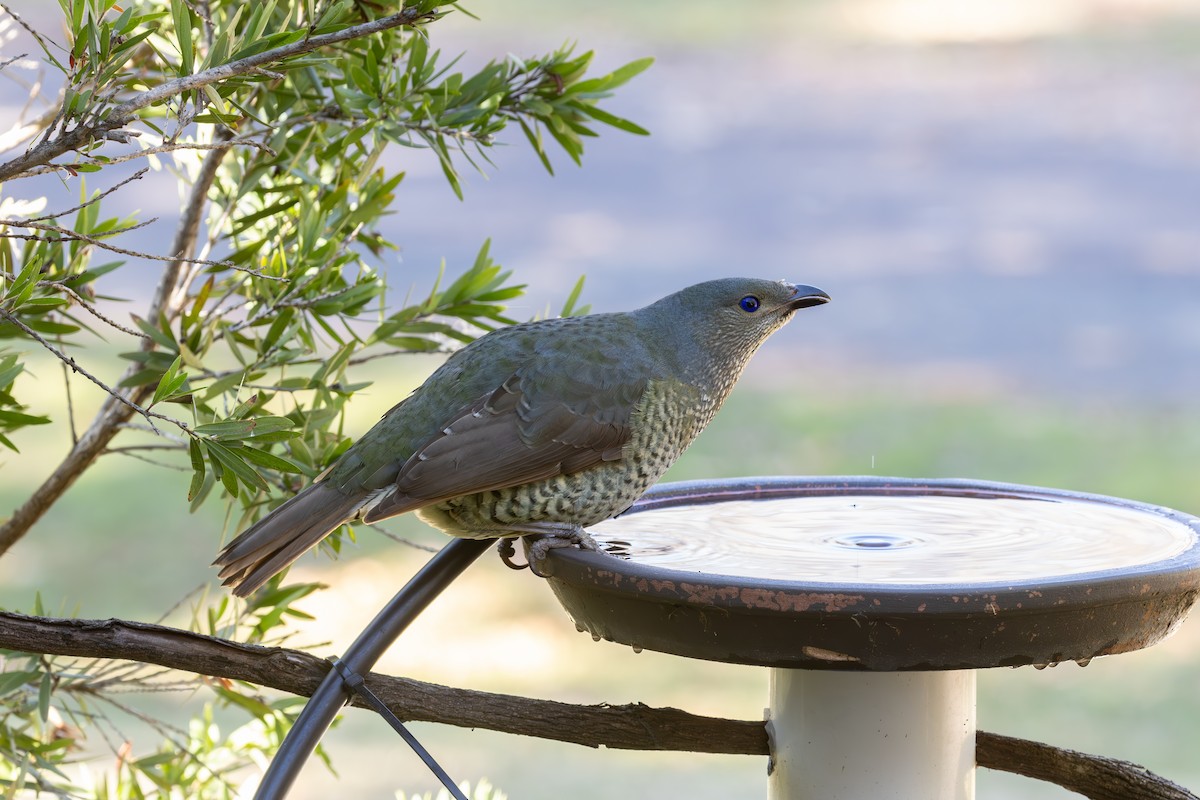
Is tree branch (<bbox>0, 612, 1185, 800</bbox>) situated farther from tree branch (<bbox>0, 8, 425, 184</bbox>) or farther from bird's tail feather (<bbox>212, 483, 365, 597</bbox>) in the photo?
tree branch (<bbox>0, 8, 425, 184</bbox>)

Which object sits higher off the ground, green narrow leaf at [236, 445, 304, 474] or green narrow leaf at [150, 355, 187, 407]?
green narrow leaf at [150, 355, 187, 407]

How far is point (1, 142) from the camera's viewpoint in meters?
2.11

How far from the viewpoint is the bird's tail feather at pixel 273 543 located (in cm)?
197

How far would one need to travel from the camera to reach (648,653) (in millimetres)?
6227

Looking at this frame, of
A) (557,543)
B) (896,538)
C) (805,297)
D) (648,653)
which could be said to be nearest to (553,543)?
(557,543)

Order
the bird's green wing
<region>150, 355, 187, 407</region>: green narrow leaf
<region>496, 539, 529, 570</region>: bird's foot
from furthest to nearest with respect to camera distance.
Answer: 1. <region>496, 539, 529, 570</region>: bird's foot
2. the bird's green wing
3. <region>150, 355, 187, 407</region>: green narrow leaf

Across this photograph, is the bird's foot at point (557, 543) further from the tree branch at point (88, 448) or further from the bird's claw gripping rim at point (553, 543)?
the tree branch at point (88, 448)

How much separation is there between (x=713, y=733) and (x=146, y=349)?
1.05 metres

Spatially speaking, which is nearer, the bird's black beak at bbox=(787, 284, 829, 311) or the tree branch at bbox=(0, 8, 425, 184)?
the tree branch at bbox=(0, 8, 425, 184)

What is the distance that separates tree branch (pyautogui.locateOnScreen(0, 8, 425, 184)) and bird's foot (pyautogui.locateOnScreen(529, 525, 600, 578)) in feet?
2.38

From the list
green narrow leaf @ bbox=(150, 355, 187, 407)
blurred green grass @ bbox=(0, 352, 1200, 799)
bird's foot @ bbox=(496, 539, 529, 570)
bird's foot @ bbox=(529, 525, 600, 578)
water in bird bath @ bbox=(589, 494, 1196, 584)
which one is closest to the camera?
green narrow leaf @ bbox=(150, 355, 187, 407)

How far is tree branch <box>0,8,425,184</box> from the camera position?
147 cm

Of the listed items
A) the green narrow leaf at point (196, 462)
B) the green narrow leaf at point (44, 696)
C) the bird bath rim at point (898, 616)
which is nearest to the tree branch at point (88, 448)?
the green narrow leaf at point (44, 696)

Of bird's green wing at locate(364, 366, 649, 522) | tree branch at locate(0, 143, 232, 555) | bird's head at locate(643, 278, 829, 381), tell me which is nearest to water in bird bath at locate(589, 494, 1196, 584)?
bird's green wing at locate(364, 366, 649, 522)
